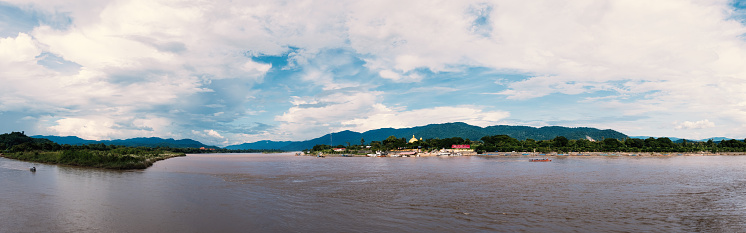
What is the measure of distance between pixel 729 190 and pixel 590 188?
39.3 ft

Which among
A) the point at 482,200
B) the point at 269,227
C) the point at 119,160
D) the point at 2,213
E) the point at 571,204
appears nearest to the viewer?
the point at 269,227

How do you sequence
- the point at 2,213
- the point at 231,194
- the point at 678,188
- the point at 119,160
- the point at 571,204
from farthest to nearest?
the point at 119,160 → the point at 678,188 → the point at 231,194 → the point at 571,204 → the point at 2,213

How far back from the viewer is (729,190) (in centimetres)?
3366

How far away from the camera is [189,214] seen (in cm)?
2319

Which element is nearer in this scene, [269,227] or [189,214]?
[269,227]

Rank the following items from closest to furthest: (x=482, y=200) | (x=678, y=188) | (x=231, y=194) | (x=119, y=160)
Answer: (x=482, y=200) → (x=231, y=194) → (x=678, y=188) → (x=119, y=160)

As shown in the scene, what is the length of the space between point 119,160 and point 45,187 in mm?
28128

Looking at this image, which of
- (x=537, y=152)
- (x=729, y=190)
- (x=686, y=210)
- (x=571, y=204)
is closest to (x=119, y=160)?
(x=571, y=204)

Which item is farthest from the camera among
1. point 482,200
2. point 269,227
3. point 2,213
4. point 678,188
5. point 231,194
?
point 678,188

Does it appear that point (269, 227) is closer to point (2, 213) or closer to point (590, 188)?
point (2, 213)

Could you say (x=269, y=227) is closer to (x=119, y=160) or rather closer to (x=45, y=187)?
(x=45, y=187)

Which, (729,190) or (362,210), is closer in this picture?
(362,210)

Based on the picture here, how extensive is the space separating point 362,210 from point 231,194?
1440cm

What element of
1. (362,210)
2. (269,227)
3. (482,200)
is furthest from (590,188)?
(269,227)
